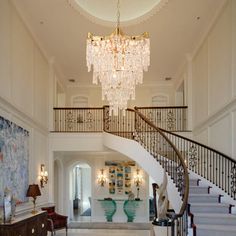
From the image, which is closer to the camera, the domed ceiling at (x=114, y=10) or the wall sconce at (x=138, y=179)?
Result: the domed ceiling at (x=114, y=10)

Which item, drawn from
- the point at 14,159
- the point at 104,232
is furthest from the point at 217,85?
the point at 104,232

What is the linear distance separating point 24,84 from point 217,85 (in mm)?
5039

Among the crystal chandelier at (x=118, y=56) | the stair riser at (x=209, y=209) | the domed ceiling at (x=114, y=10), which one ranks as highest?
the domed ceiling at (x=114, y=10)

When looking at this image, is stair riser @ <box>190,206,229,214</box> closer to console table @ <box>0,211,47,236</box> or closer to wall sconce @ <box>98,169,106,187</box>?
console table @ <box>0,211,47,236</box>

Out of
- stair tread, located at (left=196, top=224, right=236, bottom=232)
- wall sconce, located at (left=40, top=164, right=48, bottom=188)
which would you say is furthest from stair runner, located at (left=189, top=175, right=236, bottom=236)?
wall sconce, located at (left=40, top=164, right=48, bottom=188)

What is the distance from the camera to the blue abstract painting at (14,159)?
7914mm

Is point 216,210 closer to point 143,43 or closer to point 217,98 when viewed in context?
point 217,98

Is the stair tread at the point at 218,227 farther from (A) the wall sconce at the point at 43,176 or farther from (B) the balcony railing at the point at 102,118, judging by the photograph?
(B) the balcony railing at the point at 102,118

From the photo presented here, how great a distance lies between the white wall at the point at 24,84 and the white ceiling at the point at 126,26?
1.50 ft

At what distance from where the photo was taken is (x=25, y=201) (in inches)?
378

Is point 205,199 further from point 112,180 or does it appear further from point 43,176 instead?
point 112,180

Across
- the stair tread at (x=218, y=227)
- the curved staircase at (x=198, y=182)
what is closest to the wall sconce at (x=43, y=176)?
the curved staircase at (x=198, y=182)

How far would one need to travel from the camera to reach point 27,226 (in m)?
8.11

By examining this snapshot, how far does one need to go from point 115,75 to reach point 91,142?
494cm
